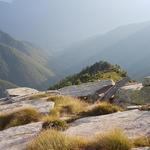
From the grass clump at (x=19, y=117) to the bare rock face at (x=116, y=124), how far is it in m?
2.78

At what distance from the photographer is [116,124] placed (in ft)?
38.6

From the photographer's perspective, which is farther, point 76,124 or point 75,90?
point 75,90

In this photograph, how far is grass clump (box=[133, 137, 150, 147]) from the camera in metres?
9.12

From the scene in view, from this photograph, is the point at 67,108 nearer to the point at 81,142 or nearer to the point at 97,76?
the point at 81,142

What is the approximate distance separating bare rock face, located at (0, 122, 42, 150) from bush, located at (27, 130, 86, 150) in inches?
35.9

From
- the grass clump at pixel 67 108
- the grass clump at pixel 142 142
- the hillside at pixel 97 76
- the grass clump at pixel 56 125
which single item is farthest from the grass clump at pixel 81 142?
the hillside at pixel 97 76

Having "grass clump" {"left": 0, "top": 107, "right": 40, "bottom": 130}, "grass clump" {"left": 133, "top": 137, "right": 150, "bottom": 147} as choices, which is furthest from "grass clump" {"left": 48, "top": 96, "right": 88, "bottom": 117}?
"grass clump" {"left": 133, "top": 137, "right": 150, "bottom": 147}

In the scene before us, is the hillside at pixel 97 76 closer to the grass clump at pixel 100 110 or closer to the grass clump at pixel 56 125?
the grass clump at pixel 100 110

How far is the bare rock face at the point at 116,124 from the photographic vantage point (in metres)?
10.7

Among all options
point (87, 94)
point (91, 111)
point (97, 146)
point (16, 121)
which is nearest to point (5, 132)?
point (16, 121)

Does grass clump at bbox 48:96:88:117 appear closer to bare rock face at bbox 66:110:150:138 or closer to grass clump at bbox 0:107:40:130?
grass clump at bbox 0:107:40:130

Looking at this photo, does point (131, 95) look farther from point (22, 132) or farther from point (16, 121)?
point (22, 132)

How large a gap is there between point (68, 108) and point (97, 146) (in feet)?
29.2

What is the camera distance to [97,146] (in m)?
9.39
